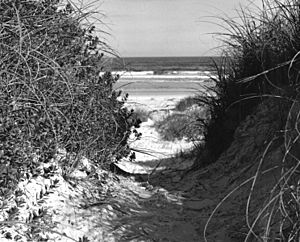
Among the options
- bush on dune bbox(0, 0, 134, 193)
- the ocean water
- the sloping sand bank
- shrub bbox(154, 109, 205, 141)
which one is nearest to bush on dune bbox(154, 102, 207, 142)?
shrub bbox(154, 109, 205, 141)

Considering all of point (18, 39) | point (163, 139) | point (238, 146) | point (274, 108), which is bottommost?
Result: point (163, 139)

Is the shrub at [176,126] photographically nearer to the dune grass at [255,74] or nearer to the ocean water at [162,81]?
the ocean water at [162,81]

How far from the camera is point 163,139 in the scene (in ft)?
31.7

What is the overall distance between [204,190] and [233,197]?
0.80 m

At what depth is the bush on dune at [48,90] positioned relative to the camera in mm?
3170

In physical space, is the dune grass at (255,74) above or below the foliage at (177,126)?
above

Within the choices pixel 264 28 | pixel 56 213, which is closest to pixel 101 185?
pixel 56 213

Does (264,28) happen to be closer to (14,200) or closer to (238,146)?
(238,146)

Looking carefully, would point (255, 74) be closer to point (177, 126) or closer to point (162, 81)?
point (177, 126)

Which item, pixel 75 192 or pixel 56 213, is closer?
pixel 56 213

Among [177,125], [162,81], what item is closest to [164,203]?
[177,125]

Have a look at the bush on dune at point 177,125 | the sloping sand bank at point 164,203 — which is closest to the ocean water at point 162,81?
the bush on dune at point 177,125

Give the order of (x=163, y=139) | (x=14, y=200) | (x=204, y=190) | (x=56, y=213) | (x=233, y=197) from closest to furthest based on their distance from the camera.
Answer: (x=14, y=200) < (x=56, y=213) < (x=233, y=197) < (x=204, y=190) < (x=163, y=139)

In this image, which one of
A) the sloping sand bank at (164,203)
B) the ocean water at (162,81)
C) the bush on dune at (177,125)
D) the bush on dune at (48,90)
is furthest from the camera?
the bush on dune at (177,125)
